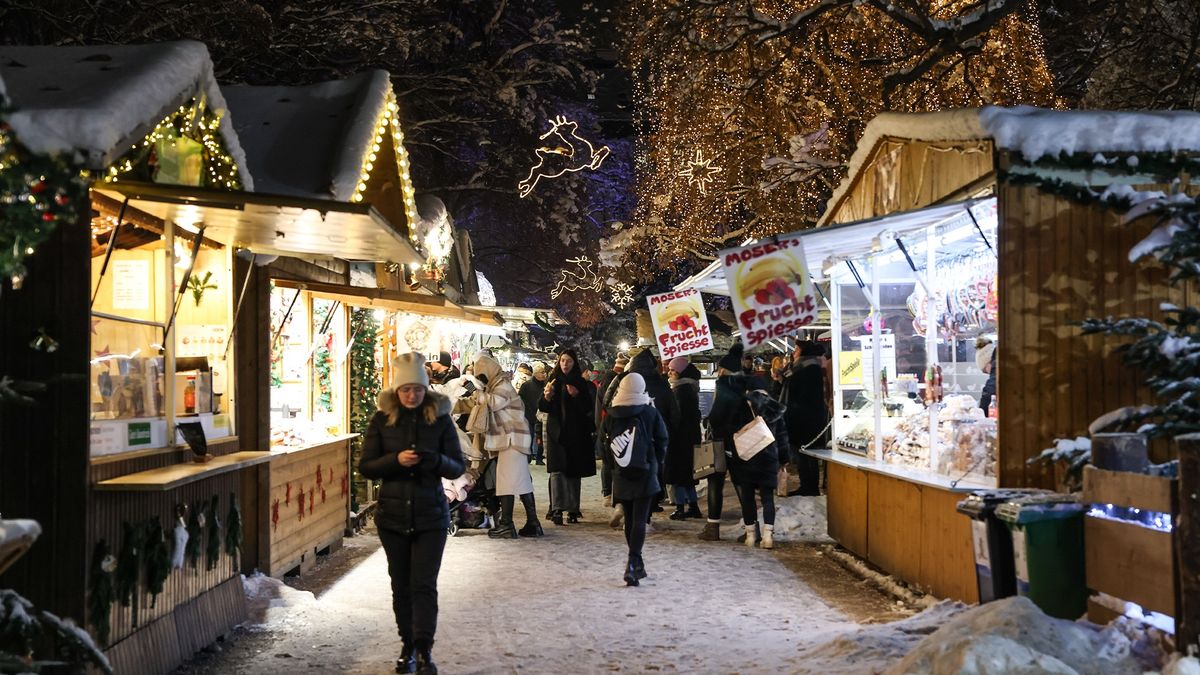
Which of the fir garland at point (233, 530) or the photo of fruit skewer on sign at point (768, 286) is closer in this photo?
the fir garland at point (233, 530)

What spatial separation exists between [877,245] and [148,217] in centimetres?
626

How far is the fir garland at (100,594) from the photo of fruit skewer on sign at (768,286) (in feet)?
19.0

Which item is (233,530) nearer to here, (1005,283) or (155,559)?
(155,559)

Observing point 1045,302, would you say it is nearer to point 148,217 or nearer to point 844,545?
point 844,545

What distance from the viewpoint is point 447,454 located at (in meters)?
7.60

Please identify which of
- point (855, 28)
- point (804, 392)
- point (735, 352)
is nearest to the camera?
point (735, 352)

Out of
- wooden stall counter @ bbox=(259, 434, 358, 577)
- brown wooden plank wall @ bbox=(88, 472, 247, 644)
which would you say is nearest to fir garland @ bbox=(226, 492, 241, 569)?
brown wooden plank wall @ bbox=(88, 472, 247, 644)

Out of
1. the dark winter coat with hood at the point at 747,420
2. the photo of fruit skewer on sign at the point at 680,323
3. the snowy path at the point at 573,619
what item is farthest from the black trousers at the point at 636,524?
the photo of fruit skewer on sign at the point at 680,323

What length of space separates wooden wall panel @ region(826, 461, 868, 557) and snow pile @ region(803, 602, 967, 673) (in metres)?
4.03

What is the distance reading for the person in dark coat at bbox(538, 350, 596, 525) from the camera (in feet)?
50.9

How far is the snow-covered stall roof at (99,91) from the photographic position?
18.6 feet

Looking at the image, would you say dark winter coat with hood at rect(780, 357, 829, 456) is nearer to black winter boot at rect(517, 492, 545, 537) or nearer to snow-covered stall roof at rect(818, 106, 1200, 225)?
black winter boot at rect(517, 492, 545, 537)

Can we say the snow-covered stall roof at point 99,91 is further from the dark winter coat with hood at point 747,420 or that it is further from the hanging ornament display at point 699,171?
the hanging ornament display at point 699,171

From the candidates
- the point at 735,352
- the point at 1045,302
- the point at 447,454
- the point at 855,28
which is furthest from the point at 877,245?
the point at 855,28
